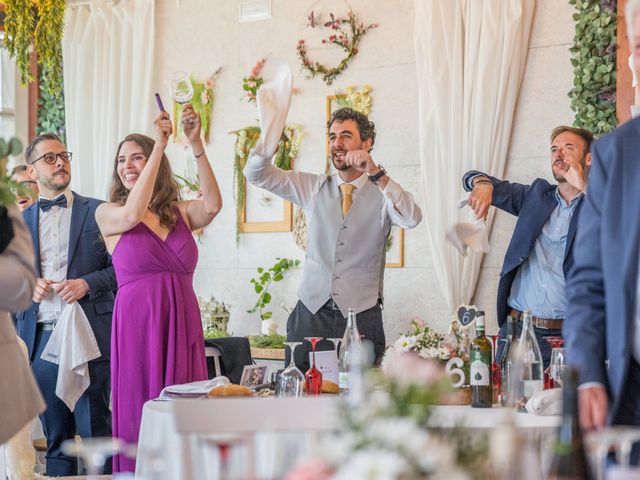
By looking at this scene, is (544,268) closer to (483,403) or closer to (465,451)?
(483,403)

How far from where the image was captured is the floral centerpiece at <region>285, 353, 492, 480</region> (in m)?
0.98

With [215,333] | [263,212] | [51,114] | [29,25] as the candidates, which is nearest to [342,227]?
[215,333]

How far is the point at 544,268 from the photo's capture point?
4.04m

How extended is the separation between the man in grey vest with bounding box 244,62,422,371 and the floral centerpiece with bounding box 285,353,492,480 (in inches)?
107

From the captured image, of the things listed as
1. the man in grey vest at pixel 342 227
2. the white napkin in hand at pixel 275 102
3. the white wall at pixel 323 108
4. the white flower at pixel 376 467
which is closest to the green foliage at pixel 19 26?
the white wall at pixel 323 108

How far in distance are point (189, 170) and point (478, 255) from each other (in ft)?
7.68

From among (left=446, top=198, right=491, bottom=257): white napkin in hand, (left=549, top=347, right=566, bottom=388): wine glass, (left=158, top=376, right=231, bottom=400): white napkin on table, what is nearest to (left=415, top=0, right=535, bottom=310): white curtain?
(left=446, top=198, right=491, bottom=257): white napkin in hand

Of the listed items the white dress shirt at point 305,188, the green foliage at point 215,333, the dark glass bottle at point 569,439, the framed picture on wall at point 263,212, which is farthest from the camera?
the framed picture on wall at point 263,212

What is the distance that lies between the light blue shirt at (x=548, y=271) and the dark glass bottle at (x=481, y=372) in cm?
148

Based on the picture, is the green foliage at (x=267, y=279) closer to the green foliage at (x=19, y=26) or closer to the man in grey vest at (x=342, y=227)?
the man in grey vest at (x=342, y=227)

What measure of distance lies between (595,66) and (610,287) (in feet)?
11.4

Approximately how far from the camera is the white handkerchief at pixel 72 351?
4.07m

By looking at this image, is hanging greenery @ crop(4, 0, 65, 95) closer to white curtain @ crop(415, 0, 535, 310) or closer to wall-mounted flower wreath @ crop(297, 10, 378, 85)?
wall-mounted flower wreath @ crop(297, 10, 378, 85)

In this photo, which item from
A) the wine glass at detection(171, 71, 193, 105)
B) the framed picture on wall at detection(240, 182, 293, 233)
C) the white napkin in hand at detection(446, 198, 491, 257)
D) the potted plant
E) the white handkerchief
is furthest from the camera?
the framed picture on wall at detection(240, 182, 293, 233)
